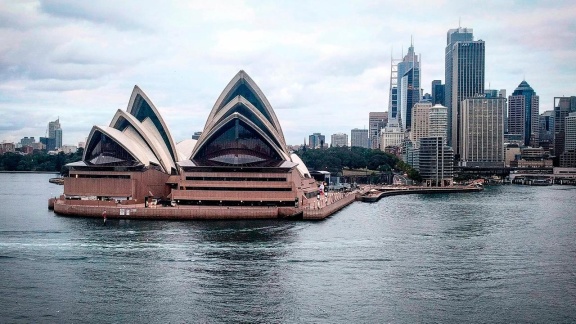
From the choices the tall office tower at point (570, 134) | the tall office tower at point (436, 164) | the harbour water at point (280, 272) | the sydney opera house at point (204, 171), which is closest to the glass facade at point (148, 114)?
the sydney opera house at point (204, 171)

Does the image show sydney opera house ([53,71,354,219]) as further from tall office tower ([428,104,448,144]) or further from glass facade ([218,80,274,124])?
tall office tower ([428,104,448,144])

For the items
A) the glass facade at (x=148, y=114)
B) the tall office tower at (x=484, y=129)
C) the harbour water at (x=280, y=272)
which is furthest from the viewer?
the tall office tower at (x=484, y=129)

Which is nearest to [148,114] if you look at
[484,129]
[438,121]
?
[438,121]

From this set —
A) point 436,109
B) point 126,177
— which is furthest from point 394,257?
point 436,109

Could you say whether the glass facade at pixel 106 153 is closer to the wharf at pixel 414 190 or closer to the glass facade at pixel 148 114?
the glass facade at pixel 148 114

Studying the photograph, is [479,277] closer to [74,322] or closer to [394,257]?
[394,257]
